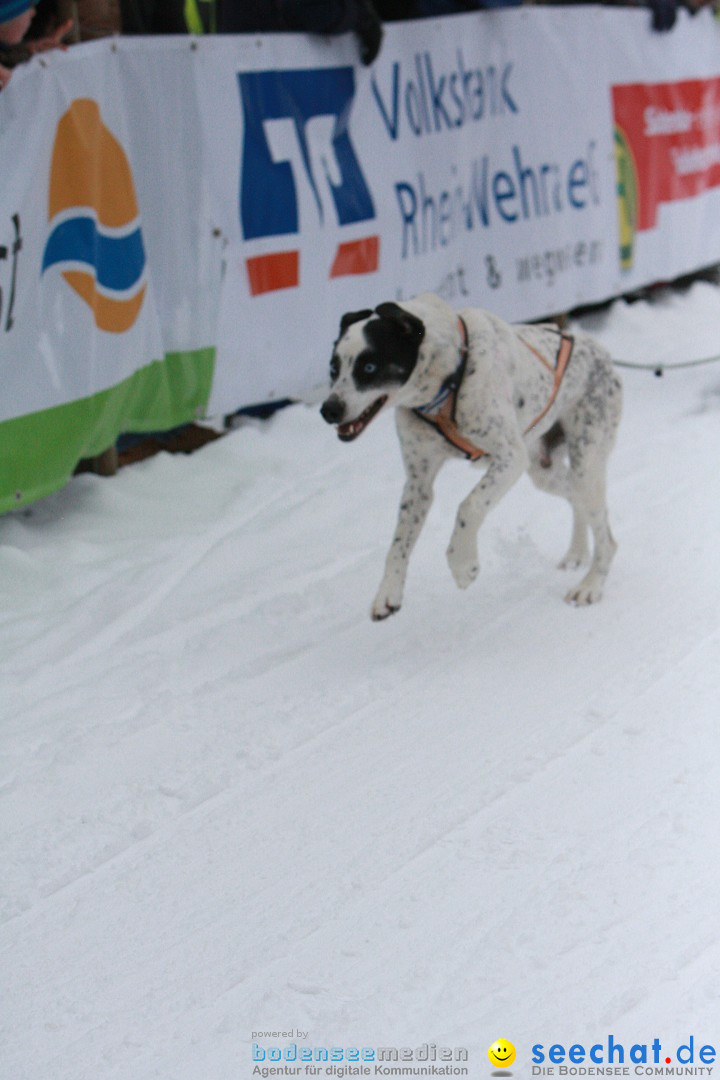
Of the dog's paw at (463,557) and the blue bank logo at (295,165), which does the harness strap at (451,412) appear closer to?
the dog's paw at (463,557)

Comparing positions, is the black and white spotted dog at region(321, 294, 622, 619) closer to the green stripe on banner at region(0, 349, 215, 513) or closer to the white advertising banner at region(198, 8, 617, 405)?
the green stripe on banner at region(0, 349, 215, 513)

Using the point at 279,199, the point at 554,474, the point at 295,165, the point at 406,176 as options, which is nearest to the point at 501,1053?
the point at 554,474

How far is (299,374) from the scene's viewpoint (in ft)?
20.5

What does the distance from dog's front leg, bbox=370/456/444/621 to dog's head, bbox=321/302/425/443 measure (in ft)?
1.51

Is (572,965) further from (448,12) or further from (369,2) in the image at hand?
(448,12)

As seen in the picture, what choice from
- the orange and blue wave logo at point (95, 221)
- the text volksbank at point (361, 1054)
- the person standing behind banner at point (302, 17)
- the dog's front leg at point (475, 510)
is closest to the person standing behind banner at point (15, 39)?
the orange and blue wave logo at point (95, 221)

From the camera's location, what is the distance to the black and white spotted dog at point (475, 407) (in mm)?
3549

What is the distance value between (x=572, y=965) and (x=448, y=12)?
251 inches

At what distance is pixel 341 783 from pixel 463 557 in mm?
959

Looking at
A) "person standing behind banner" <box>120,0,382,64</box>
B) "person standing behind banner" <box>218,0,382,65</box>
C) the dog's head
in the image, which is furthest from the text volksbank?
"person standing behind banner" <box>218,0,382,65</box>

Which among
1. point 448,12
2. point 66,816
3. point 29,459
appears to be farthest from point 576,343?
point 448,12

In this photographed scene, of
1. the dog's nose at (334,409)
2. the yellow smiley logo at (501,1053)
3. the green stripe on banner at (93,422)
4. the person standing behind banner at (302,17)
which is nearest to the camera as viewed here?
the yellow smiley logo at (501,1053)

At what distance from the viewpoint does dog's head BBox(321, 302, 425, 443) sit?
11.5 ft

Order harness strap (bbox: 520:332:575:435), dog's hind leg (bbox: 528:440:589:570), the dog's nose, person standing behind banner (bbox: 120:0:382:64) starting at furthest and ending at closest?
person standing behind banner (bbox: 120:0:382:64) → dog's hind leg (bbox: 528:440:589:570) → harness strap (bbox: 520:332:575:435) → the dog's nose
